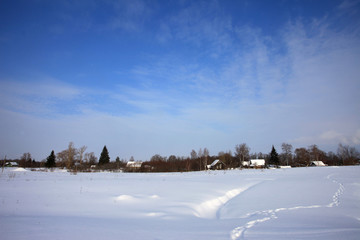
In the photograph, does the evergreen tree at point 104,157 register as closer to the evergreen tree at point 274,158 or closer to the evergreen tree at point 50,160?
the evergreen tree at point 50,160

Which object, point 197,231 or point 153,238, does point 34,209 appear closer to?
point 153,238

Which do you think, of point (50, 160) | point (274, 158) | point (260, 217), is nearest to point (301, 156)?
point (274, 158)

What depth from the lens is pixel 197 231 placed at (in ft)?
13.3

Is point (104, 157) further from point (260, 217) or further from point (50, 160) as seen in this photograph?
point (260, 217)

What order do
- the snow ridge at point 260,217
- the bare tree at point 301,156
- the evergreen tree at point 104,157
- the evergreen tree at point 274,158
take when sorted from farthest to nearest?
the bare tree at point 301,156
the evergreen tree at point 274,158
the evergreen tree at point 104,157
the snow ridge at point 260,217

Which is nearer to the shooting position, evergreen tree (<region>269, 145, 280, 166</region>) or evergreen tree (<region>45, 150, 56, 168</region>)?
evergreen tree (<region>45, 150, 56, 168</region>)

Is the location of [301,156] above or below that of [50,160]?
above

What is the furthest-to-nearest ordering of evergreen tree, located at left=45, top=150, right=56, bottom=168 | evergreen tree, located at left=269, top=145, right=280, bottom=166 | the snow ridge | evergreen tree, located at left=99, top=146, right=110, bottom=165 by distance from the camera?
evergreen tree, located at left=269, top=145, right=280, bottom=166 < evergreen tree, located at left=99, top=146, right=110, bottom=165 < evergreen tree, located at left=45, top=150, right=56, bottom=168 < the snow ridge

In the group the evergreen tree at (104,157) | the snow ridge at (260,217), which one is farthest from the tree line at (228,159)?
the snow ridge at (260,217)

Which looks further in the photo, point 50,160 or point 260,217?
point 50,160

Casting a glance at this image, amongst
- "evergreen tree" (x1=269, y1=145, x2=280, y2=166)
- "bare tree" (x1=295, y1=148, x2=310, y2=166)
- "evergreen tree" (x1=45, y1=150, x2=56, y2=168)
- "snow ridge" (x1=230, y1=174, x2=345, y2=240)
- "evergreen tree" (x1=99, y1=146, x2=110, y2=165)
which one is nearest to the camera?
"snow ridge" (x1=230, y1=174, x2=345, y2=240)

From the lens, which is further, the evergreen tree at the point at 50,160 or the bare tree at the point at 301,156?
the bare tree at the point at 301,156

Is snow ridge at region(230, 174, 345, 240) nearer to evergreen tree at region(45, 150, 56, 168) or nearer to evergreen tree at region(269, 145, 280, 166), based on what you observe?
evergreen tree at region(269, 145, 280, 166)

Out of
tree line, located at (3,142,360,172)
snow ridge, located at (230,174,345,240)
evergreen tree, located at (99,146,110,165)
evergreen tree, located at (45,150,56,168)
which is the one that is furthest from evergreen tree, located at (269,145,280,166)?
evergreen tree, located at (45,150,56,168)
